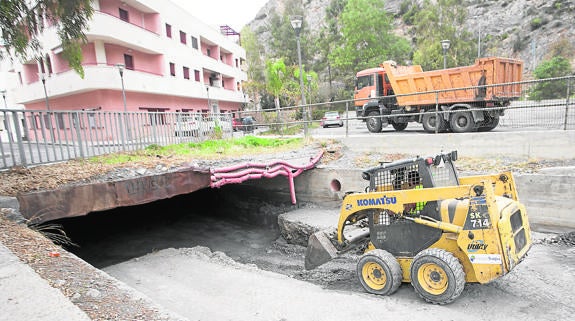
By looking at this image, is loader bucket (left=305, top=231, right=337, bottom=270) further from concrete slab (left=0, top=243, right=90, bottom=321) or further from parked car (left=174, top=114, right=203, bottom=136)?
parked car (left=174, top=114, right=203, bottom=136)

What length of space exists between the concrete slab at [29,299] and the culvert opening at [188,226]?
5729 mm

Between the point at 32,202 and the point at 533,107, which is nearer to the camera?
the point at 32,202

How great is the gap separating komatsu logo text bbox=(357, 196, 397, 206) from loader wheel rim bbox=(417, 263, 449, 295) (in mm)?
1025

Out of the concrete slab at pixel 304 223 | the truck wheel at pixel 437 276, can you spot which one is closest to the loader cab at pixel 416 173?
the truck wheel at pixel 437 276

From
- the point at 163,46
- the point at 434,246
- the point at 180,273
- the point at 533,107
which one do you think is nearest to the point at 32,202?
the point at 180,273

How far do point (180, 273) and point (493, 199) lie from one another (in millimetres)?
5700

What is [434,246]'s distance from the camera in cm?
493

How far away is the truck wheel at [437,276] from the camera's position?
4461 millimetres

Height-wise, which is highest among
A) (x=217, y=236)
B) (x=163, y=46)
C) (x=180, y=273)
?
(x=163, y=46)

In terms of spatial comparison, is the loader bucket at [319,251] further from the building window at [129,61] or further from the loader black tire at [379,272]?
the building window at [129,61]

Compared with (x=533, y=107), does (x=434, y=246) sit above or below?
below

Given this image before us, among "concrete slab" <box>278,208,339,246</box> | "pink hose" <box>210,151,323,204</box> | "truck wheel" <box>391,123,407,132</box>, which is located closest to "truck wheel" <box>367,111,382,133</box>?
"truck wheel" <box>391,123,407,132</box>

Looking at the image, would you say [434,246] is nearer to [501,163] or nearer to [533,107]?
[501,163]

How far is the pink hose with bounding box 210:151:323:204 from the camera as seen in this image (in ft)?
29.6
